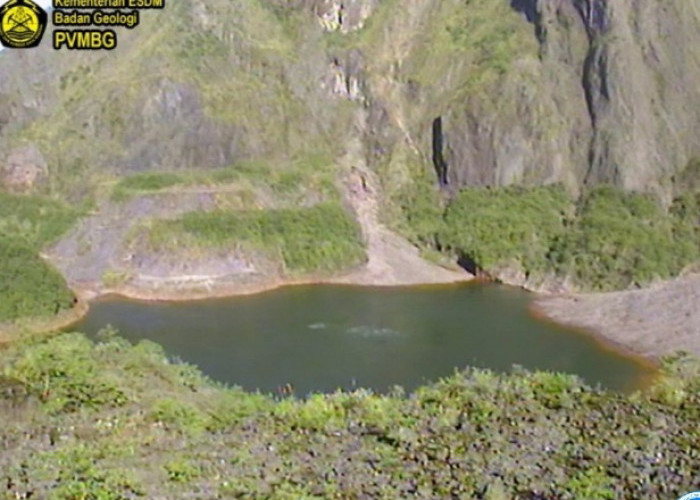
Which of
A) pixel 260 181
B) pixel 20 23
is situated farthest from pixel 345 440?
pixel 260 181

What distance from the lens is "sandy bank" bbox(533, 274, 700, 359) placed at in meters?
63.5

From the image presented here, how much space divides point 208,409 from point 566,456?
10946mm

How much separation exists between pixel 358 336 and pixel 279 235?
25469 millimetres

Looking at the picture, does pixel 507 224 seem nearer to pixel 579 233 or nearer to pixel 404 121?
pixel 579 233

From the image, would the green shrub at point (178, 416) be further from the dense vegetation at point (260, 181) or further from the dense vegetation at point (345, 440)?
the dense vegetation at point (260, 181)

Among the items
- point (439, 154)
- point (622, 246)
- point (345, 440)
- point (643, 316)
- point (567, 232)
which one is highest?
point (439, 154)

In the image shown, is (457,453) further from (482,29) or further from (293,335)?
(482,29)

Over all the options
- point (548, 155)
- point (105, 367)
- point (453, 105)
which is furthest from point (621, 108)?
point (105, 367)

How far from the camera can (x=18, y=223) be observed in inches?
3477

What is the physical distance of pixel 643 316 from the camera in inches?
2736

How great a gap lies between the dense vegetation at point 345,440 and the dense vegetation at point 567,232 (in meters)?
59.2

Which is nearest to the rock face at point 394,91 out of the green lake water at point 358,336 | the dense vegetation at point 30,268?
the dense vegetation at point 30,268

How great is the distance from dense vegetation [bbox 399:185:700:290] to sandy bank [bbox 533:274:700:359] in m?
6.28

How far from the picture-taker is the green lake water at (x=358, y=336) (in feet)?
183
